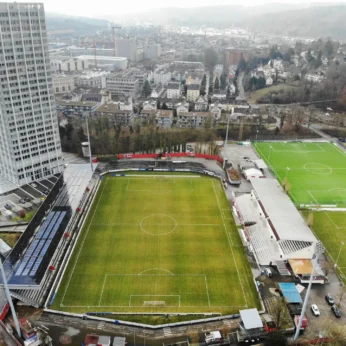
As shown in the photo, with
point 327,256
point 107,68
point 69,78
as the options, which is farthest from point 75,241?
point 107,68

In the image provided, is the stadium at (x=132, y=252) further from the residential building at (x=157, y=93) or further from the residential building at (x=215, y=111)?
the residential building at (x=157, y=93)

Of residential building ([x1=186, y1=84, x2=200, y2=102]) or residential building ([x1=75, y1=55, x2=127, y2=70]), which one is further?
residential building ([x1=75, y1=55, x2=127, y2=70])

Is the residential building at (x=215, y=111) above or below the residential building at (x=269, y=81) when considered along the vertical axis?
below

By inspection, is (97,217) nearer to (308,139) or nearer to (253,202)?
(253,202)

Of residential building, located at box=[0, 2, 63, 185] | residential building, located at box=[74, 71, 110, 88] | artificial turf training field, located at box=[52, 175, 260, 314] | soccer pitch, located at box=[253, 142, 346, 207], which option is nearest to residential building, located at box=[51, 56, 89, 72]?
residential building, located at box=[74, 71, 110, 88]

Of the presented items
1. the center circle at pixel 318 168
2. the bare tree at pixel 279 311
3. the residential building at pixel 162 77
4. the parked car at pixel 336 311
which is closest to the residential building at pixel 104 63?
the residential building at pixel 162 77

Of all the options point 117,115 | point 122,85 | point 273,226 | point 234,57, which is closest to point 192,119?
point 117,115

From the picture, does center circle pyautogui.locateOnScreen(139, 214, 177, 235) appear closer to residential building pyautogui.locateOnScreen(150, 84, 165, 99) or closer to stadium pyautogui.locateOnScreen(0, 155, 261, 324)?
stadium pyautogui.locateOnScreen(0, 155, 261, 324)

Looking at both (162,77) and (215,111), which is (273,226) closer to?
(215,111)
